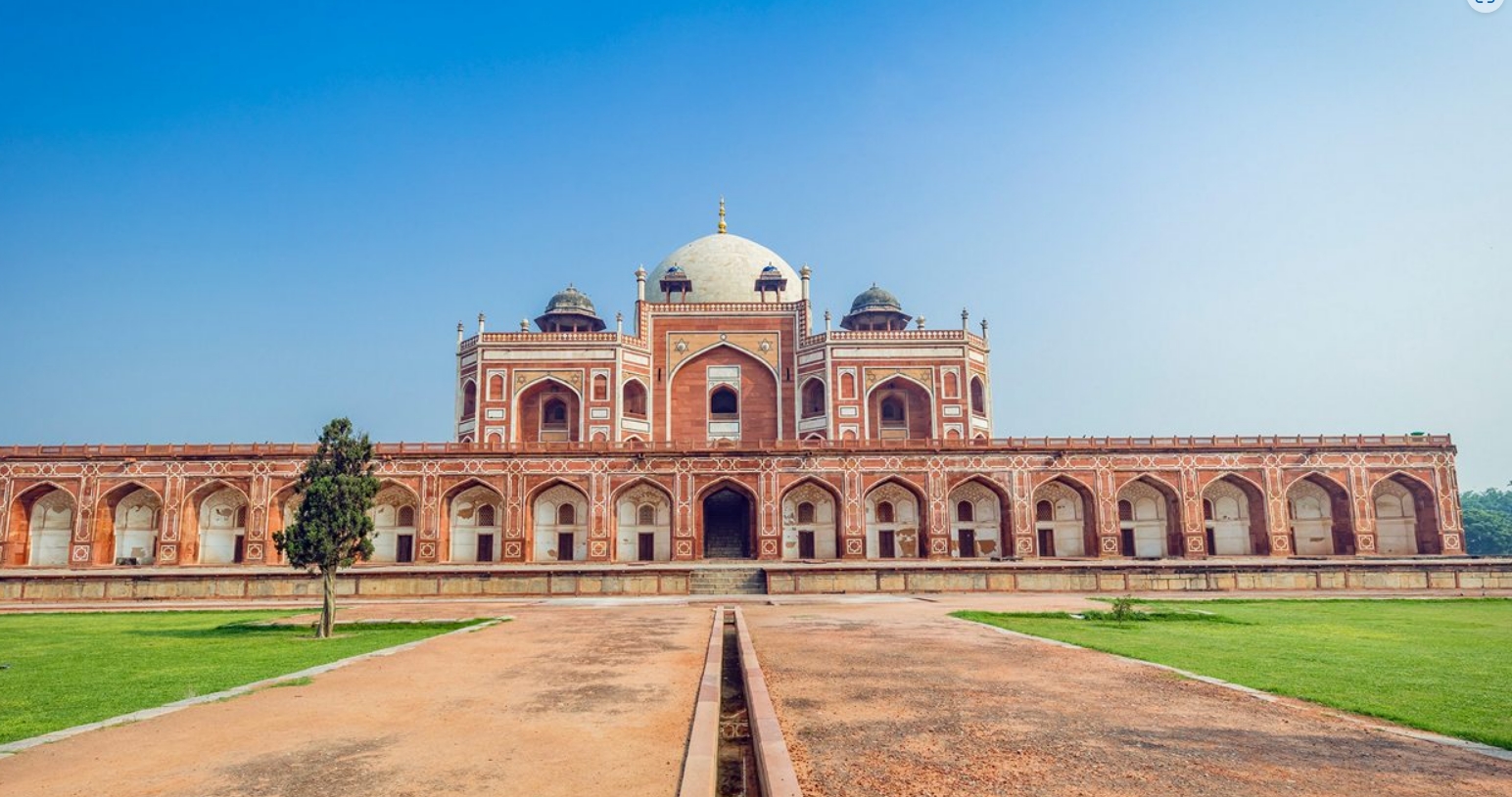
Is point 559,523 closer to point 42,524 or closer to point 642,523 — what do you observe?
point 642,523

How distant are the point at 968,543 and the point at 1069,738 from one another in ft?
82.0

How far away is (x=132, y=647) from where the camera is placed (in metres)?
10.9

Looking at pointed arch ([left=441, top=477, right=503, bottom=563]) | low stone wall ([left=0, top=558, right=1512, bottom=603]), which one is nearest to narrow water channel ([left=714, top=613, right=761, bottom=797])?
low stone wall ([left=0, top=558, right=1512, bottom=603])

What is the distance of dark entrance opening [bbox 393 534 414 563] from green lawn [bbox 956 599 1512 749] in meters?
21.0

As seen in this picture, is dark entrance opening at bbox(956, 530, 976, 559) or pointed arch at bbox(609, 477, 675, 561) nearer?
pointed arch at bbox(609, 477, 675, 561)

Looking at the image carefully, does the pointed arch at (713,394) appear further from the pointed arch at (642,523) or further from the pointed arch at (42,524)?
the pointed arch at (42,524)

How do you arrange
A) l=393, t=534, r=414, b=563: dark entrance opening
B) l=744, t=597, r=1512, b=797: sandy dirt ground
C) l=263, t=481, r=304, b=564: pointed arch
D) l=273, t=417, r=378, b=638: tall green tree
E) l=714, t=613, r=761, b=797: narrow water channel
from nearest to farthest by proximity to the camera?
1. l=744, t=597, r=1512, b=797: sandy dirt ground
2. l=714, t=613, r=761, b=797: narrow water channel
3. l=273, t=417, r=378, b=638: tall green tree
4. l=263, t=481, r=304, b=564: pointed arch
5. l=393, t=534, r=414, b=563: dark entrance opening

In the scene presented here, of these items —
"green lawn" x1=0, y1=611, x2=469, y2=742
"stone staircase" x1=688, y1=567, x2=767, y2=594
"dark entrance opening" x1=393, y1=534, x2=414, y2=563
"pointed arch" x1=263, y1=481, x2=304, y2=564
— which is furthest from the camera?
"dark entrance opening" x1=393, y1=534, x2=414, y2=563

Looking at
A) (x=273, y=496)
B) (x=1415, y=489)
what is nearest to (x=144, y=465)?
(x=273, y=496)

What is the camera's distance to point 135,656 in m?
9.93

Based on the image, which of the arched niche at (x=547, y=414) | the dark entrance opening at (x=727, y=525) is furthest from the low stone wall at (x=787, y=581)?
the arched niche at (x=547, y=414)

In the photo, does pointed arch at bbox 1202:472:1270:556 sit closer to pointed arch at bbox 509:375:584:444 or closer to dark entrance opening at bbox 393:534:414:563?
pointed arch at bbox 509:375:584:444

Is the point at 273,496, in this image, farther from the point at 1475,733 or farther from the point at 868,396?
the point at 1475,733

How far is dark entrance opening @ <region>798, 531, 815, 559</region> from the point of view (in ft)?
95.6
